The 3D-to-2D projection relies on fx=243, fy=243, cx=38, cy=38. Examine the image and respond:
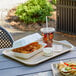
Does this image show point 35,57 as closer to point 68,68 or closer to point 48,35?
point 48,35

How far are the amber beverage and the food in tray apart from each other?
520 millimetres

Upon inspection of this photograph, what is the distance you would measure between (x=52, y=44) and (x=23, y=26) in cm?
493

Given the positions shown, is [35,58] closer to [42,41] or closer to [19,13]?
[42,41]

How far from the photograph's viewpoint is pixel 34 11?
310 inches

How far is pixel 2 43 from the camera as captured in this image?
335 cm

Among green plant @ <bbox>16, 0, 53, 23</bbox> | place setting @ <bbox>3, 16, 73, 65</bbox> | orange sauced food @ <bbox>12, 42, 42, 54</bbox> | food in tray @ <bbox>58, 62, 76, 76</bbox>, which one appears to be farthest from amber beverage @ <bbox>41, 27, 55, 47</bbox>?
green plant @ <bbox>16, 0, 53, 23</bbox>

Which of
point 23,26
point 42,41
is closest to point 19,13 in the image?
point 23,26

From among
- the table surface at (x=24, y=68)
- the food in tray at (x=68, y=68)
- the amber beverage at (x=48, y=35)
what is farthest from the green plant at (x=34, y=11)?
the food in tray at (x=68, y=68)

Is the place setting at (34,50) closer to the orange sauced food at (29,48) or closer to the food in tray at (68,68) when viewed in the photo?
the orange sauced food at (29,48)

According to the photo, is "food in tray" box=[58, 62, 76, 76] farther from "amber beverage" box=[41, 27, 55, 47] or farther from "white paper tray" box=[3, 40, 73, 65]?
"amber beverage" box=[41, 27, 55, 47]

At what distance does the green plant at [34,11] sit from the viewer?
7.83 metres

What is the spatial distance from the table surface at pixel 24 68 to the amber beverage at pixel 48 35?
0.80 ft

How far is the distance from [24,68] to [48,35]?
1.73 feet

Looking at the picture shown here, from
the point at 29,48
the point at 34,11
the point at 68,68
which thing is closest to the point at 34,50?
the point at 29,48
